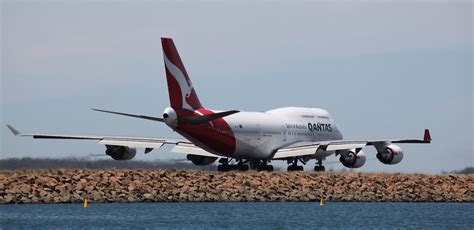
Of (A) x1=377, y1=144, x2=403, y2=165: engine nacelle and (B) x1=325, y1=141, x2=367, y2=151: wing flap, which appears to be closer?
(B) x1=325, y1=141, x2=367, y2=151: wing flap

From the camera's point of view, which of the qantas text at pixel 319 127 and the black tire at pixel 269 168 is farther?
the qantas text at pixel 319 127

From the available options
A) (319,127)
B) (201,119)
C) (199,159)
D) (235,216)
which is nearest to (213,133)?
(201,119)

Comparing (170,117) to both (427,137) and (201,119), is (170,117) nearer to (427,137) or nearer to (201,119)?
(201,119)

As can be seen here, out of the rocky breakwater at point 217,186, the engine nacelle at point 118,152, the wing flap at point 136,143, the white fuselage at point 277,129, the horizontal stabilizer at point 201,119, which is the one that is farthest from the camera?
the white fuselage at point 277,129

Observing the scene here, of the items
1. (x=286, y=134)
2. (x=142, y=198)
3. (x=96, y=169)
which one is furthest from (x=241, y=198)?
(x=286, y=134)

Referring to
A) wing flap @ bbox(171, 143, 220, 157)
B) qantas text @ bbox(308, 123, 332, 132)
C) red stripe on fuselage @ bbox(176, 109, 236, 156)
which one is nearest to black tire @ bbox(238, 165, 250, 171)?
wing flap @ bbox(171, 143, 220, 157)

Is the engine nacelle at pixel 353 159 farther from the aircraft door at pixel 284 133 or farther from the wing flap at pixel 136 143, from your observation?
the wing flap at pixel 136 143

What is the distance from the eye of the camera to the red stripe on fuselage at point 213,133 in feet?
236

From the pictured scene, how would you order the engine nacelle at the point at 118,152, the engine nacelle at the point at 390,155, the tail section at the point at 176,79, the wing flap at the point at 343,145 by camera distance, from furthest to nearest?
the engine nacelle at the point at 118,152 → the engine nacelle at the point at 390,155 → the wing flap at the point at 343,145 → the tail section at the point at 176,79

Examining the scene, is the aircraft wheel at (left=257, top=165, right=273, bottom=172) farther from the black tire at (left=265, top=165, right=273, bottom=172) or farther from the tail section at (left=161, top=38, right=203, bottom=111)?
the tail section at (left=161, top=38, right=203, bottom=111)

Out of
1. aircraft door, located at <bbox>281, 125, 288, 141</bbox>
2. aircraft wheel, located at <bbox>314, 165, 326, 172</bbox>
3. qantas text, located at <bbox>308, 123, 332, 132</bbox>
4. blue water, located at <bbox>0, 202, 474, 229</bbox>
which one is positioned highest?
qantas text, located at <bbox>308, 123, 332, 132</bbox>

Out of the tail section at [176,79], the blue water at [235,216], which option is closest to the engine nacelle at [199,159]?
the tail section at [176,79]

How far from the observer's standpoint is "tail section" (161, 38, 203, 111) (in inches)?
2817

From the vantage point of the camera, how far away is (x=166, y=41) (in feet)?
234
